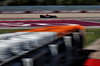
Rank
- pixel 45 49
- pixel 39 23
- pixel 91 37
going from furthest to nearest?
pixel 39 23 → pixel 91 37 → pixel 45 49

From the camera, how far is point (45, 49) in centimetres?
495

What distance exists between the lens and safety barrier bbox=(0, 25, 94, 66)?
3.88 m

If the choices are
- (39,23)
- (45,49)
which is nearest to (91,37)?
(39,23)

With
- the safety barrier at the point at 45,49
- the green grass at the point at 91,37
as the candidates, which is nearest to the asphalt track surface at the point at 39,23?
the green grass at the point at 91,37

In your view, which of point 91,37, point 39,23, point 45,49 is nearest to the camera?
point 45,49

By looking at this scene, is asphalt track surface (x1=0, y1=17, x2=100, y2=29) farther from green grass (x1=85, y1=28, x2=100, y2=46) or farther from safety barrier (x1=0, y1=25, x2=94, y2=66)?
safety barrier (x1=0, y1=25, x2=94, y2=66)

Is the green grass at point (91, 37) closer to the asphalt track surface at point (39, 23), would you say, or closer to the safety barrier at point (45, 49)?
the asphalt track surface at point (39, 23)

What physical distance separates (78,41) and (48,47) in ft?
8.49

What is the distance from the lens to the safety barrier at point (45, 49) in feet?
12.7

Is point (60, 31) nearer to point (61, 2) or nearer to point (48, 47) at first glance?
point (48, 47)

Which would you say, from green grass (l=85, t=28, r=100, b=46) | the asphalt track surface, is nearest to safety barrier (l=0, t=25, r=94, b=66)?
green grass (l=85, t=28, r=100, b=46)

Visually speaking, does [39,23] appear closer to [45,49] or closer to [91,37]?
[91,37]

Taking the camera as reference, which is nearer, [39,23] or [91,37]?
[91,37]

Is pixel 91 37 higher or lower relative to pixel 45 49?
lower
